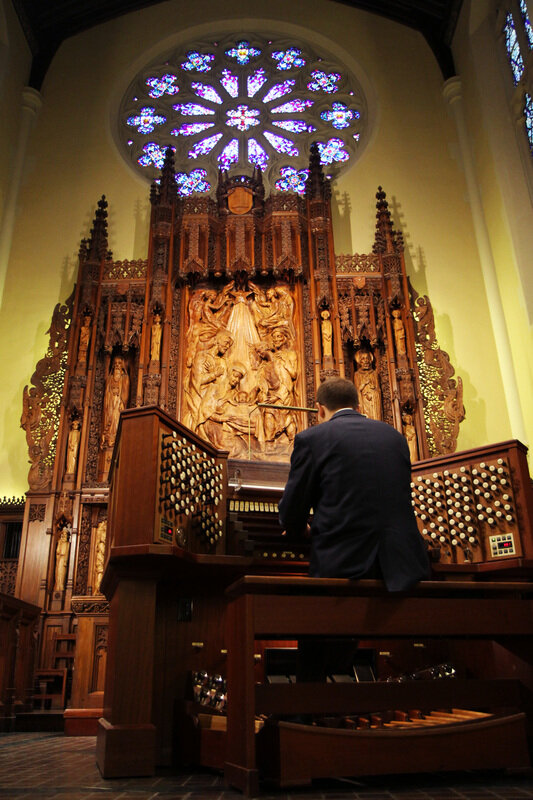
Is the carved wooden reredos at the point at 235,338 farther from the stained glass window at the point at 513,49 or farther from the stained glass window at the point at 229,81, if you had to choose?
the stained glass window at the point at 229,81

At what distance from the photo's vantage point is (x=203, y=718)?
3820 millimetres

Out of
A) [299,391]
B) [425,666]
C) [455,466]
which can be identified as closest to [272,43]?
[299,391]

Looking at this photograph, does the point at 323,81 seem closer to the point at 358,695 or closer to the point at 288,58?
the point at 288,58

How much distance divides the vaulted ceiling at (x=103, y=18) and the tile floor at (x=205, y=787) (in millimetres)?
13363

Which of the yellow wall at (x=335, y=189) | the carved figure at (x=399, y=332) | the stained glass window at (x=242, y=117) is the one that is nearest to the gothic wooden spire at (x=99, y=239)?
the yellow wall at (x=335, y=189)

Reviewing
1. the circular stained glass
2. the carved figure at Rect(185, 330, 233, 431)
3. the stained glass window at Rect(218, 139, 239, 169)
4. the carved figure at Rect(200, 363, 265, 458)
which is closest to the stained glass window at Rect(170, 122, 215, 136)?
the circular stained glass

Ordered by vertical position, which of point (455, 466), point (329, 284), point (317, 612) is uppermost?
point (329, 284)

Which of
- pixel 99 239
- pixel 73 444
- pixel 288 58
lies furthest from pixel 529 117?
pixel 73 444

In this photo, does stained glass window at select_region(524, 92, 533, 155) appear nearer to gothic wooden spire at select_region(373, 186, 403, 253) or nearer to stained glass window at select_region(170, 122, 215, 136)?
gothic wooden spire at select_region(373, 186, 403, 253)

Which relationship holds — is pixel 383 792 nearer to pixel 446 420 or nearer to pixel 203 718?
pixel 203 718

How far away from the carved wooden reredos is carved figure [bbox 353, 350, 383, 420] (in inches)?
0.8

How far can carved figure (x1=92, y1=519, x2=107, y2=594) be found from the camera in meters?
8.31

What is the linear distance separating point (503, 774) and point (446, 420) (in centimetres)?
Result: 697

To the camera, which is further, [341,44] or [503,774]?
[341,44]
